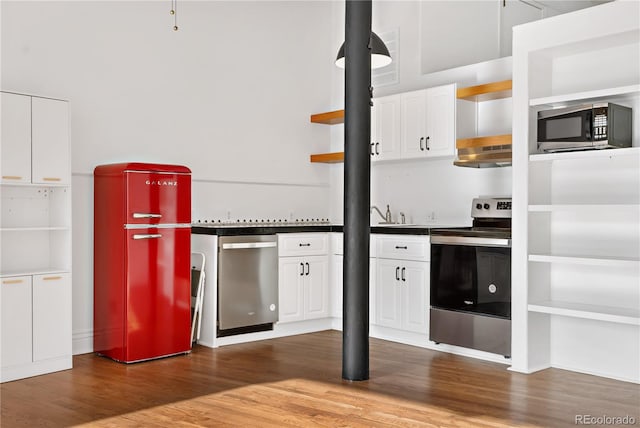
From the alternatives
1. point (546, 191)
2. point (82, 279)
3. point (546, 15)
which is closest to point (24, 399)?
point (82, 279)

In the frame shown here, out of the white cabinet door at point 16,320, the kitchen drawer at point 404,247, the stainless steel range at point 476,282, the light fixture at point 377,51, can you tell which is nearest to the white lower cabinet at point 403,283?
the kitchen drawer at point 404,247

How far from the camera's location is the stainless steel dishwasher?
5.51 metres

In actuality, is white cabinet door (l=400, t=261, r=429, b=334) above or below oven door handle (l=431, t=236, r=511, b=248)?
below

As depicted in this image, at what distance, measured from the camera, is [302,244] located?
6.13m

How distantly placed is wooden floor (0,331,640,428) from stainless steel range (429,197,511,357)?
222 mm

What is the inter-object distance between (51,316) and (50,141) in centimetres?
124

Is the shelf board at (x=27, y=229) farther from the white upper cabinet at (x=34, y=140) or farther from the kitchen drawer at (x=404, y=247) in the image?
the kitchen drawer at (x=404, y=247)

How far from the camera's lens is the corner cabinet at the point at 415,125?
570 cm

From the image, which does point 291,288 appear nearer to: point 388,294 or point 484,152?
point 388,294

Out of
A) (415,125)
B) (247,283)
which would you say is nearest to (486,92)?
(415,125)

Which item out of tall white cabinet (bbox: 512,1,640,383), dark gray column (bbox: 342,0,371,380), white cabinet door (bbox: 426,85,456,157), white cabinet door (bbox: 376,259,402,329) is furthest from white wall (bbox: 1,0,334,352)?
tall white cabinet (bbox: 512,1,640,383)

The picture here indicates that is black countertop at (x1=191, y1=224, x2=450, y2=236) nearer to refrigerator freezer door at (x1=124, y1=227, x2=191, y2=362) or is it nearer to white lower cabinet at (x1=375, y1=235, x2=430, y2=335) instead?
white lower cabinet at (x1=375, y1=235, x2=430, y2=335)

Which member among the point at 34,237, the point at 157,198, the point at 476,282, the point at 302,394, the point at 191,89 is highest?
the point at 191,89

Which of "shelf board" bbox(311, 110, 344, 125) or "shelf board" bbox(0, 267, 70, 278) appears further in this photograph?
"shelf board" bbox(311, 110, 344, 125)
